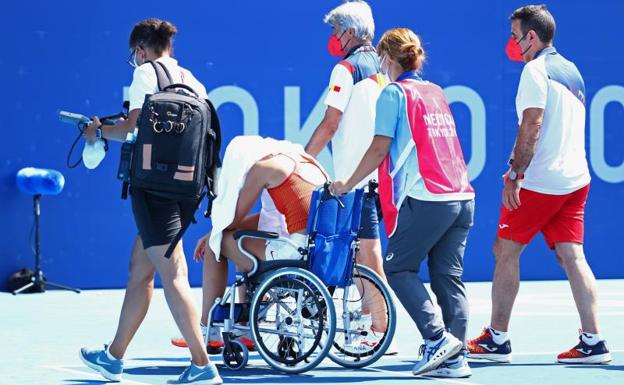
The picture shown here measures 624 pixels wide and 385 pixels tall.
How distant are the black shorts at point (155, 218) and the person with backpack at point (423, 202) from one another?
96 centimetres

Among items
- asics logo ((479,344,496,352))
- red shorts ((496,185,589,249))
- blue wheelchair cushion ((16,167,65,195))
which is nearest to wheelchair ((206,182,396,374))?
asics logo ((479,344,496,352))

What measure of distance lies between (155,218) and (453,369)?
168 centimetres

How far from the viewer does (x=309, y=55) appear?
1117 centimetres

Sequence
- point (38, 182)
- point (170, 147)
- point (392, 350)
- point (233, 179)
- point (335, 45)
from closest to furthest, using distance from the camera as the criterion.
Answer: point (170, 147) < point (233, 179) < point (392, 350) < point (335, 45) < point (38, 182)

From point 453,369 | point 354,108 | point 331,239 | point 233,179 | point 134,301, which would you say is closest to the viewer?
point 134,301

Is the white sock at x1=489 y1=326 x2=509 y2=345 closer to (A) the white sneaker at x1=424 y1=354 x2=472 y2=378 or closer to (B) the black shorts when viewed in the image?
(A) the white sneaker at x1=424 y1=354 x2=472 y2=378

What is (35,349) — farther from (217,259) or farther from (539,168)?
(539,168)

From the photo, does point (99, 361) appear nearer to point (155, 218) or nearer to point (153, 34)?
point (155, 218)

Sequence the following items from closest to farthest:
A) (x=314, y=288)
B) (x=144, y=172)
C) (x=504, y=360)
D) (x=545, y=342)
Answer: (x=144, y=172) → (x=314, y=288) → (x=504, y=360) → (x=545, y=342)

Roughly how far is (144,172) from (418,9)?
5.56 metres

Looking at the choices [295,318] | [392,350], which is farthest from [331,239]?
[392,350]

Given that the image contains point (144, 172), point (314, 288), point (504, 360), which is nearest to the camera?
point (144, 172)

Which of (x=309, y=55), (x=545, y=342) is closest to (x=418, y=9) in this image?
(x=309, y=55)

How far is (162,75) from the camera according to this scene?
6.75m
